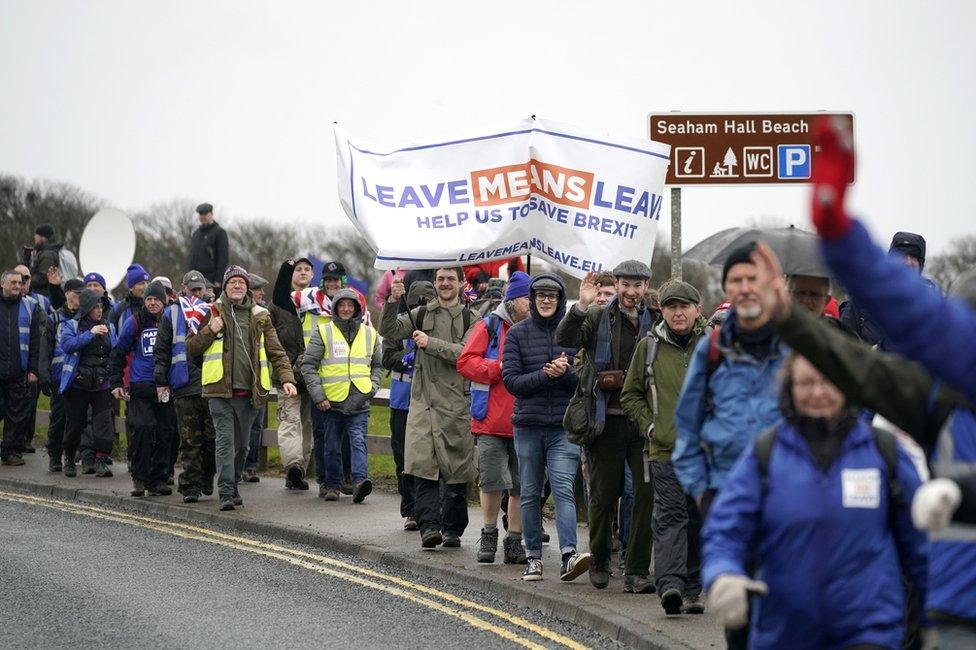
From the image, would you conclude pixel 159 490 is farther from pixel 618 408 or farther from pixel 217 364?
pixel 618 408

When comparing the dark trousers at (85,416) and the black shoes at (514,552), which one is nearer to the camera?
the black shoes at (514,552)

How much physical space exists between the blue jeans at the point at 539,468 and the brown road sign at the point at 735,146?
2.44 meters

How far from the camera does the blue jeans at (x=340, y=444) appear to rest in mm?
15422

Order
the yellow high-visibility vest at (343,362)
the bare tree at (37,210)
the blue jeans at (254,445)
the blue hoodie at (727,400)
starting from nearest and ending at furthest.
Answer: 1. the blue hoodie at (727,400)
2. the yellow high-visibility vest at (343,362)
3. the blue jeans at (254,445)
4. the bare tree at (37,210)

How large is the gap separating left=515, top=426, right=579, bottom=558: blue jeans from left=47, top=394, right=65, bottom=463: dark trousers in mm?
8794

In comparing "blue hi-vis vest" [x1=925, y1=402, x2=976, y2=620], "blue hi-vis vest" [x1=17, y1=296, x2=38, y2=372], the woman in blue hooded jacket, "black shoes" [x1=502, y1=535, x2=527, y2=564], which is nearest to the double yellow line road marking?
"black shoes" [x1=502, y1=535, x2=527, y2=564]

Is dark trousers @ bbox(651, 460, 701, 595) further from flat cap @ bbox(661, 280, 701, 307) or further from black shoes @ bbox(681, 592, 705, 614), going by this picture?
flat cap @ bbox(661, 280, 701, 307)

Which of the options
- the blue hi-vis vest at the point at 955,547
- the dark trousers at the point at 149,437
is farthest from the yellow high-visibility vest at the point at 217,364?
the blue hi-vis vest at the point at 955,547

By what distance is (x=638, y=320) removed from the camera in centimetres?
1066

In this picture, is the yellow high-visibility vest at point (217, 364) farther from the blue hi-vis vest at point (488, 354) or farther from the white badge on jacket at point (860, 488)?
the white badge on jacket at point (860, 488)

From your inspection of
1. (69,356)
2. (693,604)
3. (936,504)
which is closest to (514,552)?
(693,604)

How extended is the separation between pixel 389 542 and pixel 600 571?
2.64m

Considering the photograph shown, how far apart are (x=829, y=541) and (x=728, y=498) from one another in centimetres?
35

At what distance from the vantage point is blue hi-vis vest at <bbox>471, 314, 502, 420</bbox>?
1188cm
